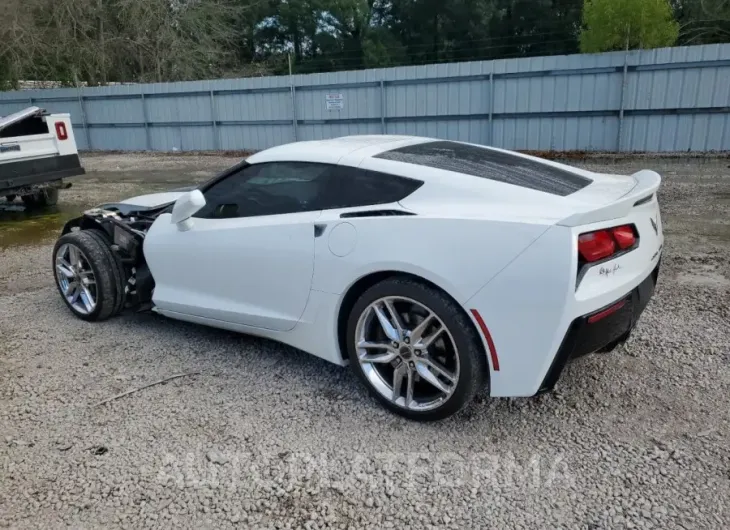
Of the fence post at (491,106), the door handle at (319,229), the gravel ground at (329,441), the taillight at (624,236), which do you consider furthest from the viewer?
the fence post at (491,106)

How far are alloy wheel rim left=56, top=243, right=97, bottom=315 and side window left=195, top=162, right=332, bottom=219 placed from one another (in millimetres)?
1283

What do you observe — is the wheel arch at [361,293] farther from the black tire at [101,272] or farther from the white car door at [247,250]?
the black tire at [101,272]

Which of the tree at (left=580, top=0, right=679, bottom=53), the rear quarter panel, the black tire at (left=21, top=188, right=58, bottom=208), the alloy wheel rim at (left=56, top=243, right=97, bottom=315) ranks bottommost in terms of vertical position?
the black tire at (left=21, top=188, right=58, bottom=208)

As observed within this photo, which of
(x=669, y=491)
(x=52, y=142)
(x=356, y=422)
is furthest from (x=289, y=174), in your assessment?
(x=52, y=142)

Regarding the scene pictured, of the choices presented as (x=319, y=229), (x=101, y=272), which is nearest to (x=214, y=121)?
(x=101, y=272)

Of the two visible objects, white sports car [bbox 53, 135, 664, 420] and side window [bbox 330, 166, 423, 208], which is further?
side window [bbox 330, 166, 423, 208]

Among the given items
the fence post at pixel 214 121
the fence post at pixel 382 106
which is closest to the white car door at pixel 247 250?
the fence post at pixel 382 106

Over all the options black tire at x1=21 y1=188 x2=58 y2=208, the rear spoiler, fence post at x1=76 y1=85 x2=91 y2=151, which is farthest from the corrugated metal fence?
the rear spoiler

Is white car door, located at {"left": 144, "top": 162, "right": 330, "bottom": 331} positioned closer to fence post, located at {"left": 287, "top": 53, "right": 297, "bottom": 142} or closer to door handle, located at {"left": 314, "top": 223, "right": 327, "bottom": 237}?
door handle, located at {"left": 314, "top": 223, "right": 327, "bottom": 237}

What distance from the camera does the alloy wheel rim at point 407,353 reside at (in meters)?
2.90

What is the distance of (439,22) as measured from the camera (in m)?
31.5

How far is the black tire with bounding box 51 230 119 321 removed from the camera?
436 centimetres

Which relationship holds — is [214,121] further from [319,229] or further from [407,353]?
[407,353]

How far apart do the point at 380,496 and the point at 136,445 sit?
4.23 ft
